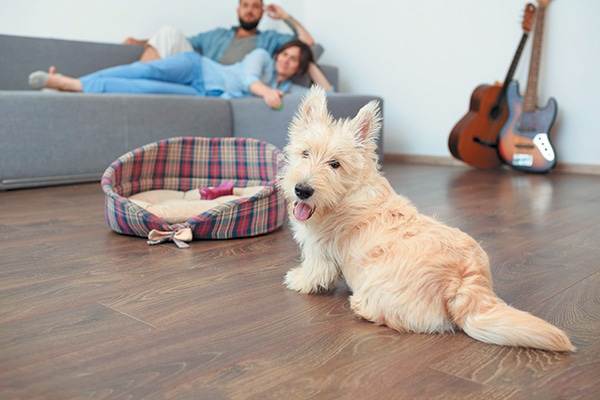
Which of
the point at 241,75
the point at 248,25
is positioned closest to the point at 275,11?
the point at 248,25

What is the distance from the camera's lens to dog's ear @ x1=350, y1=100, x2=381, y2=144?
1455mm

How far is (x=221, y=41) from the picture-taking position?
→ 5.02 meters

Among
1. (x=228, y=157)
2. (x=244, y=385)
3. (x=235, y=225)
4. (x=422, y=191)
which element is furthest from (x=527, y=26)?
(x=244, y=385)

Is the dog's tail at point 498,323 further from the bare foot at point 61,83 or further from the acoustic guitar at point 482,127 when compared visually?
the acoustic guitar at point 482,127

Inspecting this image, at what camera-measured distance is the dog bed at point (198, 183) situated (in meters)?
2.11

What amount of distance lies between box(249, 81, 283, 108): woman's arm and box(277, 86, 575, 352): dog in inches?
97.4

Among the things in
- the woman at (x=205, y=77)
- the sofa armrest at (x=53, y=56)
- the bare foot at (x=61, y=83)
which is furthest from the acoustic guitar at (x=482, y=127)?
the bare foot at (x=61, y=83)

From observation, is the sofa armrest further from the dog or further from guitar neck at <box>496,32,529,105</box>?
the dog

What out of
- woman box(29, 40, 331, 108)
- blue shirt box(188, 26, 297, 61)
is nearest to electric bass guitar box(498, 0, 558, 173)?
woman box(29, 40, 331, 108)

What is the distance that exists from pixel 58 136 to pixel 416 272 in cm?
286

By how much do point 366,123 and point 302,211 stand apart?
0.28 meters

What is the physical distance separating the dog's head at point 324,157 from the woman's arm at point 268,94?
8.14 ft

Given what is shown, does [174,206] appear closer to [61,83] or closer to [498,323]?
[498,323]

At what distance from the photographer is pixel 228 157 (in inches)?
113
